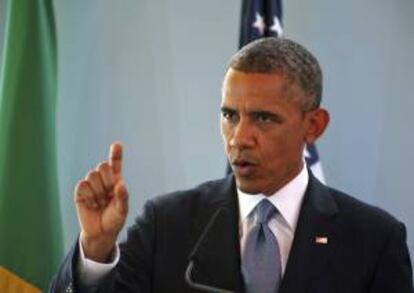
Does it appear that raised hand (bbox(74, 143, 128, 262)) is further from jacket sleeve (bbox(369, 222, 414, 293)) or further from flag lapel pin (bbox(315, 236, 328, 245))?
jacket sleeve (bbox(369, 222, 414, 293))

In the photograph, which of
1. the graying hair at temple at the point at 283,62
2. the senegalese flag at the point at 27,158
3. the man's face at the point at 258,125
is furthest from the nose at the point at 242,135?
the senegalese flag at the point at 27,158

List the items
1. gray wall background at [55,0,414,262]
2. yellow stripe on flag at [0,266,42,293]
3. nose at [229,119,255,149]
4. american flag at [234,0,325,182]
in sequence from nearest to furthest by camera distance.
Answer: nose at [229,119,255,149]
yellow stripe on flag at [0,266,42,293]
american flag at [234,0,325,182]
gray wall background at [55,0,414,262]

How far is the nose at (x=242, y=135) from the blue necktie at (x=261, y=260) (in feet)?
0.62

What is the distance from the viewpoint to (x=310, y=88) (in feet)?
4.88

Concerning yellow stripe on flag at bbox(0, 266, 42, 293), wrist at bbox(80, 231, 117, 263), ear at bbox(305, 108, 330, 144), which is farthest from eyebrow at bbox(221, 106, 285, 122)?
yellow stripe on flag at bbox(0, 266, 42, 293)

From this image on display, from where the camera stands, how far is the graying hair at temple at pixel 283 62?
142 cm

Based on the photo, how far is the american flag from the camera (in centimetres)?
251

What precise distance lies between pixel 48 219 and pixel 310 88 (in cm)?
121

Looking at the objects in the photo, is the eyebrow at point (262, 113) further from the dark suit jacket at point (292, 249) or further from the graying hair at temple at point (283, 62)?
the dark suit jacket at point (292, 249)

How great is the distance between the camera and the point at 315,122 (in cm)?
154

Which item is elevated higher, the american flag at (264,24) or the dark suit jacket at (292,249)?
the american flag at (264,24)

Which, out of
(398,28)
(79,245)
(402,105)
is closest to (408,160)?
(402,105)

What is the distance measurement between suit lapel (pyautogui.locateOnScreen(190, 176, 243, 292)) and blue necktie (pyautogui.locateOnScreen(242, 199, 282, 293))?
0.02m

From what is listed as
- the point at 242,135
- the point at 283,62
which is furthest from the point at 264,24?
the point at 242,135
